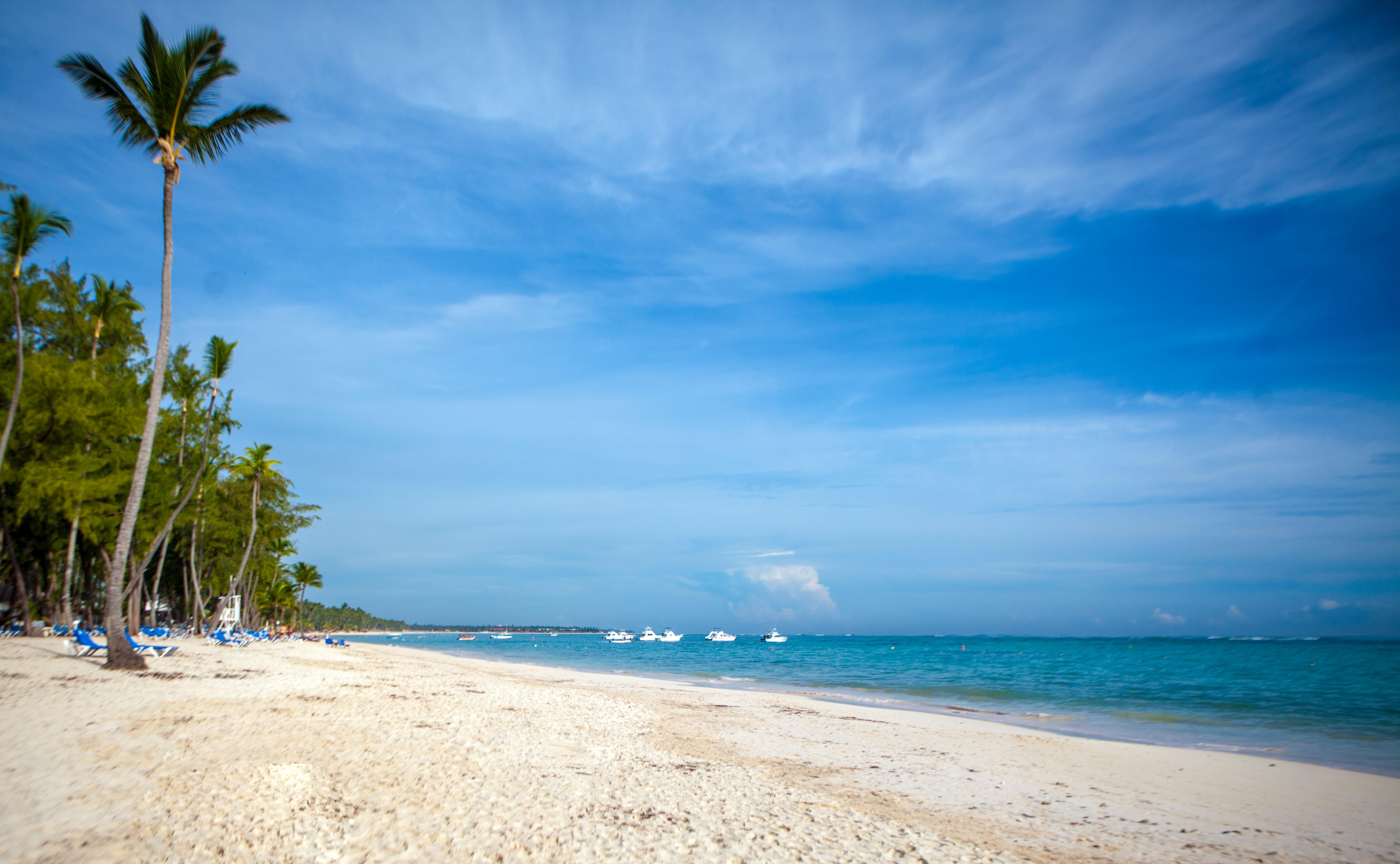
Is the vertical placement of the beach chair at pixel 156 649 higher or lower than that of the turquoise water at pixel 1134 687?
higher

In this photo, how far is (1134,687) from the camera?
30000 mm

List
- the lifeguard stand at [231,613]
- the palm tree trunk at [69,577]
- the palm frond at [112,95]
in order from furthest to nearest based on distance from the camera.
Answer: the lifeguard stand at [231,613]
the palm tree trunk at [69,577]
the palm frond at [112,95]

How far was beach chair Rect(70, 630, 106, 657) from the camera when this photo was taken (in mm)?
16422

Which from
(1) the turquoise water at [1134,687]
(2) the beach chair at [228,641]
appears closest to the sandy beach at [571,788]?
(1) the turquoise water at [1134,687]

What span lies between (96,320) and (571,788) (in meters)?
28.3

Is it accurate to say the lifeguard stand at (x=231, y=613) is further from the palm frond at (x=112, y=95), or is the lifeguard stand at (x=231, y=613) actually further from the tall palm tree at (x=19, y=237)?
the palm frond at (x=112, y=95)

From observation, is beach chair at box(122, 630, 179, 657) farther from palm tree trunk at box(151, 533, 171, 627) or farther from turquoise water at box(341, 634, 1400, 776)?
turquoise water at box(341, 634, 1400, 776)

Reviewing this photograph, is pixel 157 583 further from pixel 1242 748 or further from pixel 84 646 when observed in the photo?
pixel 1242 748

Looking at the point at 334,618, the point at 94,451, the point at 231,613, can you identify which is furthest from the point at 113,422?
the point at 334,618

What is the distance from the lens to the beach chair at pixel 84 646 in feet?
53.9

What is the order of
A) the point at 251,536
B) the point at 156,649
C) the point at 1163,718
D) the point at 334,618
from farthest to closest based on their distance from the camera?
1. the point at 334,618
2. the point at 251,536
3. the point at 1163,718
4. the point at 156,649

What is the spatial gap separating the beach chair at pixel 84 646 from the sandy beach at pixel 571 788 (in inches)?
63.0

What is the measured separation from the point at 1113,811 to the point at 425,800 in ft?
27.3

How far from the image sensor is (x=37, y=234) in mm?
18219
